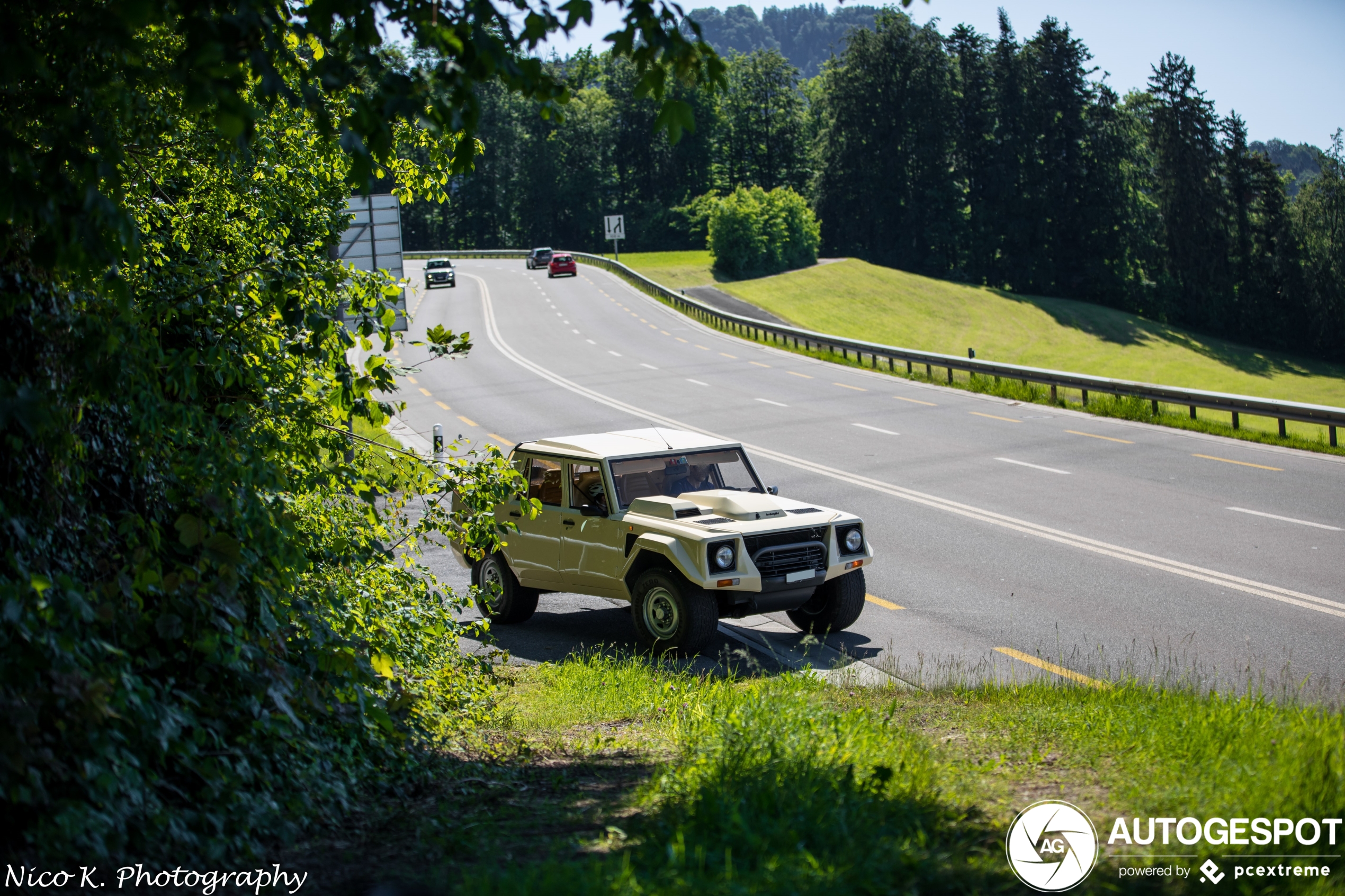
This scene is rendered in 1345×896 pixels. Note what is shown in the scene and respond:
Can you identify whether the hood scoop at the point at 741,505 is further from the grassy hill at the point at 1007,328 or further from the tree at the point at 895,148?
the tree at the point at 895,148

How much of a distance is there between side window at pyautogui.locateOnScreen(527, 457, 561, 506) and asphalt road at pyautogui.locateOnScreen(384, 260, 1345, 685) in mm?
1275

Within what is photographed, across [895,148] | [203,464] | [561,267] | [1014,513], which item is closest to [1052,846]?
[203,464]

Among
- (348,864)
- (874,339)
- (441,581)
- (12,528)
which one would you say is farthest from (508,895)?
(874,339)

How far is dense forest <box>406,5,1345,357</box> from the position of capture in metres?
90.1

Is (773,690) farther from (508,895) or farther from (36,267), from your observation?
(36,267)

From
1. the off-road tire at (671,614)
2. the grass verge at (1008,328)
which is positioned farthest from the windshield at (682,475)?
the grass verge at (1008,328)

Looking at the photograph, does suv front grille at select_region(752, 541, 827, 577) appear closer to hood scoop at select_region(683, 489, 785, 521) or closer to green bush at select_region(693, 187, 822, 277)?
hood scoop at select_region(683, 489, 785, 521)

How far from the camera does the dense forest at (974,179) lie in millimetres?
90125

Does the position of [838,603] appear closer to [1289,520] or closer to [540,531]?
[540,531]

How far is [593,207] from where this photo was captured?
12462 cm

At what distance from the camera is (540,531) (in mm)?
10438

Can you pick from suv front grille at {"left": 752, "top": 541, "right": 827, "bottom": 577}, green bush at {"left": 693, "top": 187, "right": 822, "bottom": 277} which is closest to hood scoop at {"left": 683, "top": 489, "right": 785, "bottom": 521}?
suv front grille at {"left": 752, "top": 541, "right": 827, "bottom": 577}

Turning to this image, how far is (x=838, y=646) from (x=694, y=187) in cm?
12039

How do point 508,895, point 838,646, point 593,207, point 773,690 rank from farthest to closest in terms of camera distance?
point 593,207, point 838,646, point 773,690, point 508,895
